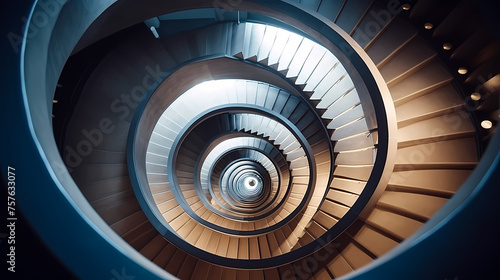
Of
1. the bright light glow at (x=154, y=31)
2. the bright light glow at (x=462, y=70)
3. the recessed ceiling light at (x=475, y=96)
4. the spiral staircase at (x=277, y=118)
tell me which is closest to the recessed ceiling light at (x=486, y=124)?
the spiral staircase at (x=277, y=118)

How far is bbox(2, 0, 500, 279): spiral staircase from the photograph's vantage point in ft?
3.64

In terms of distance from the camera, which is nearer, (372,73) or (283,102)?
(372,73)

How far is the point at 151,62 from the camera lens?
4.87 m

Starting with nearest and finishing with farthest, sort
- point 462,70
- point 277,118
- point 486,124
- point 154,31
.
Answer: point 486,124, point 462,70, point 154,31, point 277,118

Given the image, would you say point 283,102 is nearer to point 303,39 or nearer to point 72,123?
point 303,39

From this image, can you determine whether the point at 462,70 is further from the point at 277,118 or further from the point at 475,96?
the point at 277,118

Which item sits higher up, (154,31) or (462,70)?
(154,31)

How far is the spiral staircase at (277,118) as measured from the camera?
1108 mm

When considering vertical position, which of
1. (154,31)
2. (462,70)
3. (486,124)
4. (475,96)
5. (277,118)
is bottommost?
(486,124)

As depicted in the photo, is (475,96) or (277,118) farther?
(277,118)

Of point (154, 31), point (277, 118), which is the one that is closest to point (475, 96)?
point (277, 118)

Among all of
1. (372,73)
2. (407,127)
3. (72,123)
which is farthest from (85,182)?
(407,127)

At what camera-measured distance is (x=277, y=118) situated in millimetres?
7070

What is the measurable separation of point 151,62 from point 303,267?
4.89 metres
